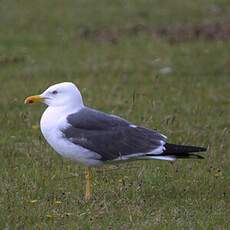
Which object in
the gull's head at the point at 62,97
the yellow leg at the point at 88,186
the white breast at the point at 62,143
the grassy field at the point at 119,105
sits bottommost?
the grassy field at the point at 119,105

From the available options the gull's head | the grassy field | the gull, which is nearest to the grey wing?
the gull

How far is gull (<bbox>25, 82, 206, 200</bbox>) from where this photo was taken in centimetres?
686

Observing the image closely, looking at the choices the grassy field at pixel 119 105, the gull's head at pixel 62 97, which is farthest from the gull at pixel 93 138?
the grassy field at pixel 119 105

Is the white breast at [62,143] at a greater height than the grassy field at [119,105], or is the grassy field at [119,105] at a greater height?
the white breast at [62,143]

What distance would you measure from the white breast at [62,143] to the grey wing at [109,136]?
0.13 ft

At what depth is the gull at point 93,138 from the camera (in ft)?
22.5

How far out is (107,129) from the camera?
7008 millimetres

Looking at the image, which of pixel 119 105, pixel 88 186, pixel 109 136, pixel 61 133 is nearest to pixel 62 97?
pixel 61 133

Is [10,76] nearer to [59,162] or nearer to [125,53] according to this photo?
[125,53]

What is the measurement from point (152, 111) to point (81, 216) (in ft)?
12.9

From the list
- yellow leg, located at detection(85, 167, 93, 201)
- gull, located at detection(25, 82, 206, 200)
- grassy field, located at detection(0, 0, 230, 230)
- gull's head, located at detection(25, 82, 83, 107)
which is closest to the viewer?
grassy field, located at detection(0, 0, 230, 230)

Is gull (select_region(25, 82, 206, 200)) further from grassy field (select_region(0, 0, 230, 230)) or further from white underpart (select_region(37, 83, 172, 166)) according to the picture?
grassy field (select_region(0, 0, 230, 230))

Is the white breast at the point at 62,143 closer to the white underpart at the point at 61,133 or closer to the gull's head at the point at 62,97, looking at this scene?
the white underpart at the point at 61,133

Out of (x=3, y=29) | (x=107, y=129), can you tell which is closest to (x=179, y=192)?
(x=107, y=129)
